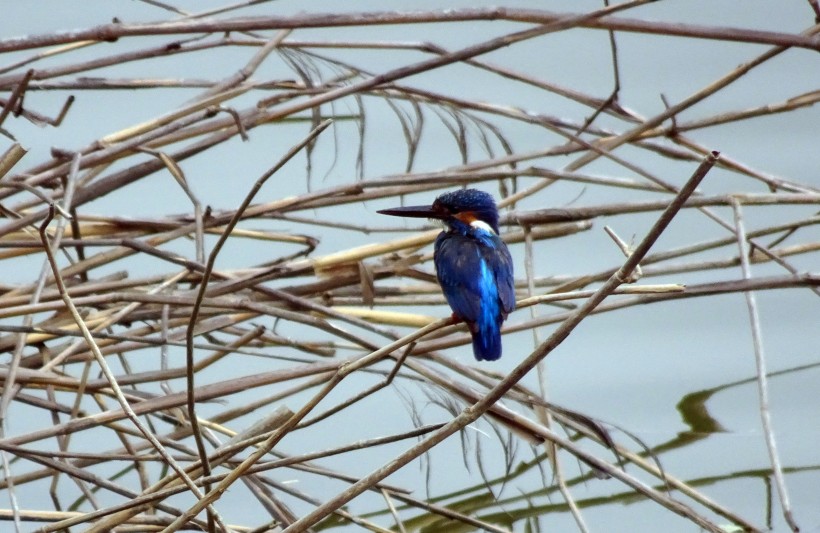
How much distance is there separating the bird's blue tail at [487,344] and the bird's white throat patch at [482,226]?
0.40 meters

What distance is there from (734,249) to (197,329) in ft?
5.04

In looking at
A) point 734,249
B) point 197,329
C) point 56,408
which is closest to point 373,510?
point 197,329

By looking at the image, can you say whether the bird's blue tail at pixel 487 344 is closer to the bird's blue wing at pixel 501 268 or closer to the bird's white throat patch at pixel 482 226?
the bird's blue wing at pixel 501 268

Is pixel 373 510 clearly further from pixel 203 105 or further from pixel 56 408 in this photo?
pixel 203 105

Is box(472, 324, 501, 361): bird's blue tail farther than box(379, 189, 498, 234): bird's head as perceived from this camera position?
No

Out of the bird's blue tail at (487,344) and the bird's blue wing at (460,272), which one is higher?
the bird's blue wing at (460,272)

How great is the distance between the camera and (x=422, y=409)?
9.43 feet

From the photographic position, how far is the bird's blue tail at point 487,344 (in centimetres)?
209

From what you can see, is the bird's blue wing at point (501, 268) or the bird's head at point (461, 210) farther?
the bird's head at point (461, 210)

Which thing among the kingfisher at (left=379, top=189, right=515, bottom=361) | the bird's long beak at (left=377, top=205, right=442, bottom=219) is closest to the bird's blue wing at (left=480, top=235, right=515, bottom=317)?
the kingfisher at (left=379, top=189, right=515, bottom=361)

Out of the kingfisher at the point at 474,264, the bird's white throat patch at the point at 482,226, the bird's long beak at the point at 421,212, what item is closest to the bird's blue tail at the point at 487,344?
the kingfisher at the point at 474,264

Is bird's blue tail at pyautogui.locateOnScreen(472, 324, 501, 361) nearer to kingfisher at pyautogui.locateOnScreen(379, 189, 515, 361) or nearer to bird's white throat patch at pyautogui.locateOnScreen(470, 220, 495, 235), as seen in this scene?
kingfisher at pyautogui.locateOnScreen(379, 189, 515, 361)

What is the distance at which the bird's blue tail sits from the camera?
6.87 ft

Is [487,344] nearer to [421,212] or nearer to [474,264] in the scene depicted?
[474,264]
